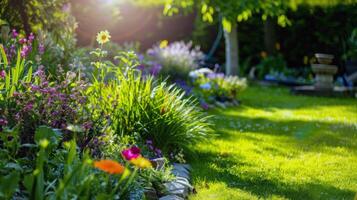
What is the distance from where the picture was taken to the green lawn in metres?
4.29

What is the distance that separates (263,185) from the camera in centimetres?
442

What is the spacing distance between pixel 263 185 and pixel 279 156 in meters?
1.23

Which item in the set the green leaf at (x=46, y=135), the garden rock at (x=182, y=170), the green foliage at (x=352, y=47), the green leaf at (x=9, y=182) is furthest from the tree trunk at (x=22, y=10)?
the green foliage at (x=352, y=47)

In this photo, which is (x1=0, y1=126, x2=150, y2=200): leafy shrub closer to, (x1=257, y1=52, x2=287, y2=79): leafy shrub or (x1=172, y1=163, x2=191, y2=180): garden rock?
(x1=172, y1=163, x2=191, y2=180): garden rock

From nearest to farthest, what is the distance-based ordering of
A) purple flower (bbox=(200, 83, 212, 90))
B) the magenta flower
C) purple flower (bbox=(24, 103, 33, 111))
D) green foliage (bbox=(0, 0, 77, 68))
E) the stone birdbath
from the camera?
the magenta flower < purple flower (bbox=(24, 103, 33, 111)) < green foliage (bbox=(0, 0, 77, 68)) < purple flower (bbox=(200, 83, 212, 90)) < the stone birdbath

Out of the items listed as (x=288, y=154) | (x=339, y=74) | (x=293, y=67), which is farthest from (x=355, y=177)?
(x=293, y=67)

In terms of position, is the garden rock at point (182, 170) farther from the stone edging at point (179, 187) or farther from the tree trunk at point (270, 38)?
the tree trunk at point (270, 38)

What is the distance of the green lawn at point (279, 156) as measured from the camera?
4.29m

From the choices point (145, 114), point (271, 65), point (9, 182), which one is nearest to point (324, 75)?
point (271, 65)

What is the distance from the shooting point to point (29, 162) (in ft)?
11.8

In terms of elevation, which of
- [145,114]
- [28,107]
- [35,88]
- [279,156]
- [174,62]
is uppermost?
[35,88]

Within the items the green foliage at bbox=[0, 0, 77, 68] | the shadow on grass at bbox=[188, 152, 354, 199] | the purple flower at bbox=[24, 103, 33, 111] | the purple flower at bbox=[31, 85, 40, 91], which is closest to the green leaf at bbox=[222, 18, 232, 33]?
the green foliage at bbox=[0, 0, 77, 68]

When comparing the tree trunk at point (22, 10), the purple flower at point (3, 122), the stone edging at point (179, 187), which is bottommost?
the stone edging at point (179, 187)

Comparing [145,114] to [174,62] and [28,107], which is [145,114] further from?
[174,62]
